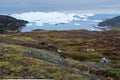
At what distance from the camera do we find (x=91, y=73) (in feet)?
144

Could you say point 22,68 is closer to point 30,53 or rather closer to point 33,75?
point 33,75

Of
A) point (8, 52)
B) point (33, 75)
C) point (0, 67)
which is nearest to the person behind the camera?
point (33, 75)

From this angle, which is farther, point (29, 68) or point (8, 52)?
point (8, 52)

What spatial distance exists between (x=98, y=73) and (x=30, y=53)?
35.9 feet

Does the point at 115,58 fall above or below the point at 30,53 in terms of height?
below

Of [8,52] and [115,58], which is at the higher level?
[8,52]

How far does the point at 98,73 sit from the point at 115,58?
30334mm

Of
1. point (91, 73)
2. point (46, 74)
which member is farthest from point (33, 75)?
point (91, 73)

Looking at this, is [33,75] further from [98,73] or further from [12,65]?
[98,73]

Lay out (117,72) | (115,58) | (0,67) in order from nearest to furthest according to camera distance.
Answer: (0,67), (117,72), (115,58)

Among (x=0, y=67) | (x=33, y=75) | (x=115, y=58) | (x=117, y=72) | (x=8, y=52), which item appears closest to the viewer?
(x=33, y=75)

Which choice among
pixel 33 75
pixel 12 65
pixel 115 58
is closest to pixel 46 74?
pixel 33 75

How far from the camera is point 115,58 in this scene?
74125mm

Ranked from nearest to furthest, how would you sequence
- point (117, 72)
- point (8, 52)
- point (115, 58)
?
1. point (117, 72)
2. point (8, 52)
3. point (115, 58)
